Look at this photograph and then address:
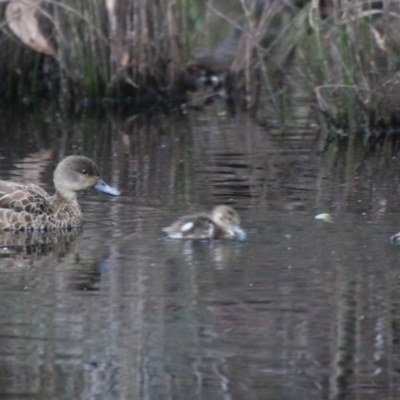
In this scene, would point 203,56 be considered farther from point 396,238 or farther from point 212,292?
point 212,292

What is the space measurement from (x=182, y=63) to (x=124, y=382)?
1160cm

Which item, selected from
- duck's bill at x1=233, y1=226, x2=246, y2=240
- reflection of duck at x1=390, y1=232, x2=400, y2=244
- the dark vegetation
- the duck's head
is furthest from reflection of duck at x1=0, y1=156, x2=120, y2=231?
the dark vegetation

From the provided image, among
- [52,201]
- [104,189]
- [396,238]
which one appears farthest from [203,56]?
[396,238]

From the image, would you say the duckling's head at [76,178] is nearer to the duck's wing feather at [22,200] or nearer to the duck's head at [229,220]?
the duck's wing feather at [22,200]

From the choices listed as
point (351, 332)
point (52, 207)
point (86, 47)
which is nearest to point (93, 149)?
point (86, 47)

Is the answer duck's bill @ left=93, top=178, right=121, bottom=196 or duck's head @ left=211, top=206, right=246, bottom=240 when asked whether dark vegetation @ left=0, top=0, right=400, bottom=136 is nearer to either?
duck's bill @ left=93, top=178, right=121, bottom=196

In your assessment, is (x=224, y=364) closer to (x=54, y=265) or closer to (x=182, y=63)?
(x=54, y=265)

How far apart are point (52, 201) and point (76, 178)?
0.98 feet

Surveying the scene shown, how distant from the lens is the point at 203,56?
18656 mm

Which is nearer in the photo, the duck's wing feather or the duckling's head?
the duck's wing feather

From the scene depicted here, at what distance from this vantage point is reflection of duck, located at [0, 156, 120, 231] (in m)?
9.09

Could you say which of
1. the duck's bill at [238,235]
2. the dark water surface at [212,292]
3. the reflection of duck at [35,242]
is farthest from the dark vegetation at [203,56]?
the reflection of duck at [35,242]

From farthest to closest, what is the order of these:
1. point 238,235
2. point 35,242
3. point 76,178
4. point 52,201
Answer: point 76,178
point 52,201
point 35,242
point 238,235

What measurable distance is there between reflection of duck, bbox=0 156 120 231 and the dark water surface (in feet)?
0.62
